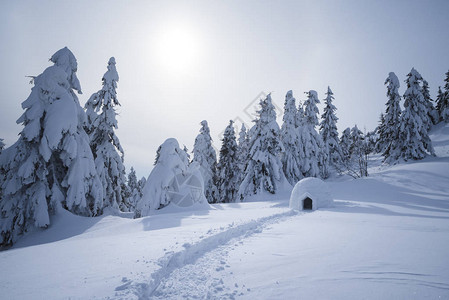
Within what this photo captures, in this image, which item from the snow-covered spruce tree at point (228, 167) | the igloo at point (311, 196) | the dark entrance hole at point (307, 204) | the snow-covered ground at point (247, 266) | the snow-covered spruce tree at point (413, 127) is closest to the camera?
the snow-covered ground at point (247, 266)

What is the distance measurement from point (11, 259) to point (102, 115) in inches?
586

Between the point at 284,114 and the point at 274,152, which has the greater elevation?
the point at 284,114

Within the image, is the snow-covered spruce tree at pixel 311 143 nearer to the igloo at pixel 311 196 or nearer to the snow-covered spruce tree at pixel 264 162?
the snow-covered spruce tree at pixel 264 162

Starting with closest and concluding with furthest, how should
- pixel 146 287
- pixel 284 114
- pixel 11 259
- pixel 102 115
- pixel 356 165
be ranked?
pixel 146 287
pixel 11 259
pixel 102 115
pixel 284 114
pixel 356 165

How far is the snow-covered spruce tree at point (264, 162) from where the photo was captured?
24156 mm

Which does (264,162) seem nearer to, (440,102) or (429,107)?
(429,107)

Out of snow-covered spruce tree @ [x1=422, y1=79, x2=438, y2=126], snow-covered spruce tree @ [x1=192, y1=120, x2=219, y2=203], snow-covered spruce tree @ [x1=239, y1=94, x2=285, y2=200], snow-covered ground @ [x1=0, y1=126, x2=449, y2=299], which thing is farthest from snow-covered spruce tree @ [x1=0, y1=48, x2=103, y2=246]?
snow-covered spruce tree @ [x1=422, y1=79, x2=438, y2=126]

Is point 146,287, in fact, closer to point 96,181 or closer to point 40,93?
point 96,181

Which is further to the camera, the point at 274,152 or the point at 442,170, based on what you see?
the point at 274,152

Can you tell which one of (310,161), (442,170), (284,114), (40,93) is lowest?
(442,170)

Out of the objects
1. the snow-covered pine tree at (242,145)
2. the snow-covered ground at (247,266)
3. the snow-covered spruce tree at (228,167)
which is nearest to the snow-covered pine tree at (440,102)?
the snow-covered pine tree at (242,145)

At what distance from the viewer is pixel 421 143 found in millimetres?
26094

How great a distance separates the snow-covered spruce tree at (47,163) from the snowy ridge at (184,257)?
1012cm

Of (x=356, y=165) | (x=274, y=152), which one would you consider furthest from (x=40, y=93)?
(x=356, y=165)
